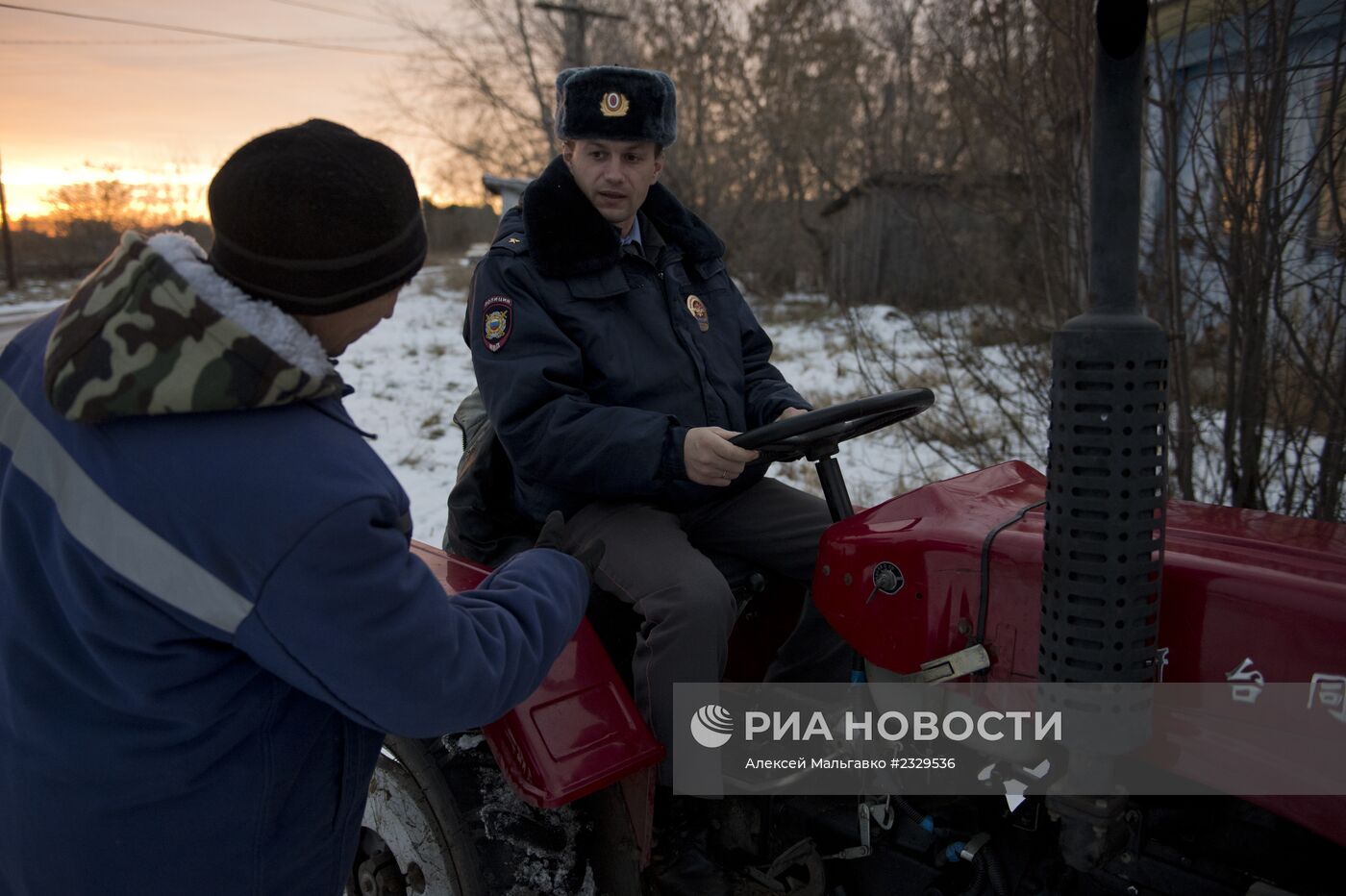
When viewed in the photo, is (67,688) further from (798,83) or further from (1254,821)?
(798,83)

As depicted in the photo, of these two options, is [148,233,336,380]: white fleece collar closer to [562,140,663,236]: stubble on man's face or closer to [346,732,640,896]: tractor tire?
[346,732,640,896]: tractor tire

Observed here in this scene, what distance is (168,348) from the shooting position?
1.19m

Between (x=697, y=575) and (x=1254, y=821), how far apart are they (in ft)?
3.44

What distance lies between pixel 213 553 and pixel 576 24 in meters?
16.7

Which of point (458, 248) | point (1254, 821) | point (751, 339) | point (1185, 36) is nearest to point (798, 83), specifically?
point (1185, 36)

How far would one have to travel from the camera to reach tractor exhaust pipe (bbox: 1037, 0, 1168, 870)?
1.33 meters

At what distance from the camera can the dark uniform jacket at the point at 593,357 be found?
220cm

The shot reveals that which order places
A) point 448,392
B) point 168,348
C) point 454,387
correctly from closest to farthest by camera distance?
point 168,348, point 448,392, point 454,387

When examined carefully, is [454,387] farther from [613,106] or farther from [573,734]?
[573,734]

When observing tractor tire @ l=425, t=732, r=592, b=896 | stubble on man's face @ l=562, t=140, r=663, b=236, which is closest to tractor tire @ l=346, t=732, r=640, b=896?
tractor tire @ l=425, t=732, r=592, b=896

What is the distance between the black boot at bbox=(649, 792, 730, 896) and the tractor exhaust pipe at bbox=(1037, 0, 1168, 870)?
3.26 feet

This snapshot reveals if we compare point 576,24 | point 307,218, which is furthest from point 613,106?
point 576,24

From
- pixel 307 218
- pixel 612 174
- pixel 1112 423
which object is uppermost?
pixel 612 174

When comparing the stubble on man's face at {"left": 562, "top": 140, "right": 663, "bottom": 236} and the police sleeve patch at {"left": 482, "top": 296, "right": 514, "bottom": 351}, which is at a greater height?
the stubble on man's face at {"left": 562, "top": 140, "right": 663, "bottom": 236}
